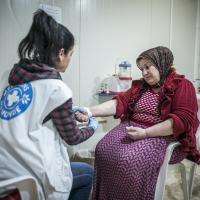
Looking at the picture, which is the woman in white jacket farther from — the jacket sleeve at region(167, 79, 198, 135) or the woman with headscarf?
the jacket sleeve at region(167, 79, 198, 135)

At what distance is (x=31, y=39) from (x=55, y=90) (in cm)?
29

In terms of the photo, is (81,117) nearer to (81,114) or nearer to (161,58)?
(81,114)

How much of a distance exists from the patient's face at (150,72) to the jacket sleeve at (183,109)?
159 millimetres

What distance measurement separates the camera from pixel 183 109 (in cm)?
144

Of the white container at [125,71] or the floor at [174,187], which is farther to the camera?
the white container at [125,71]

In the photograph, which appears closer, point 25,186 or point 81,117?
point 25,186

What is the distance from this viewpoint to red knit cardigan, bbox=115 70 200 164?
4.70 feet

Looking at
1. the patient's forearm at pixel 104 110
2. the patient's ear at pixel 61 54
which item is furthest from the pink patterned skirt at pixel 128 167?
the patient's ear at pixel 61 54

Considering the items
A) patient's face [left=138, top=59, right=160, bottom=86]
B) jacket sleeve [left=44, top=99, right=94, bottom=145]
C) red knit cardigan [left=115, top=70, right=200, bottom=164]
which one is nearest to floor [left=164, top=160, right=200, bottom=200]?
red knit cardigan [left=115, top=70, right=200, bottom=164]

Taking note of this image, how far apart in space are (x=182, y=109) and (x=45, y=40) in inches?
32.8

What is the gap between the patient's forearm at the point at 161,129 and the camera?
1446mm

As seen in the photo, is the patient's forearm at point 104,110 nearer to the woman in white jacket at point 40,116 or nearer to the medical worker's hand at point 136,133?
the medical worker's hand at point 136,133

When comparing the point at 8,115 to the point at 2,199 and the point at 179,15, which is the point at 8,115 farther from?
the point at 179,15

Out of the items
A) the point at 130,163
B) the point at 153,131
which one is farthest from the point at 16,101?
the point at 153,131
